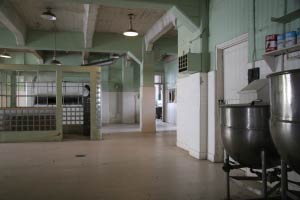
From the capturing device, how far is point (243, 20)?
4.14m

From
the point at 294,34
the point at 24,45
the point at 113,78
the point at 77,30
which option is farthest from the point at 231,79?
the point at 113,78

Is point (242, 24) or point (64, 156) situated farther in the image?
point (64, 156)

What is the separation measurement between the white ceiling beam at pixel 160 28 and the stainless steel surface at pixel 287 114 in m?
4.55

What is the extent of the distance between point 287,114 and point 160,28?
20.6ft

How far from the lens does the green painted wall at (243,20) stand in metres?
3.37

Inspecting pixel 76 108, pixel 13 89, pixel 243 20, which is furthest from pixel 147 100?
pixel 243 20

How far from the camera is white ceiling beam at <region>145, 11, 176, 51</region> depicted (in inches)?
274

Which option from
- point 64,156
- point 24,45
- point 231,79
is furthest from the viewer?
point 24,45

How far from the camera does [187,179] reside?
3.86 meters

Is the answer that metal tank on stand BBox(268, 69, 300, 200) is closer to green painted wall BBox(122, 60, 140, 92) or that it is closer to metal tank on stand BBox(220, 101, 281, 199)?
metal tank on stand BBox(220, 101, 281, 199)

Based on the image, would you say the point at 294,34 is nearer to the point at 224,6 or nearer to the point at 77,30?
the point at 224,6

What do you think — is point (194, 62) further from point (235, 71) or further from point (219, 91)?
point (235, 71)

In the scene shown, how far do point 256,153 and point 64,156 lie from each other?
4.09 m

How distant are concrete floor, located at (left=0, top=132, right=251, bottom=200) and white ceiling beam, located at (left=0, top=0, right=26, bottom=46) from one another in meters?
3.10
